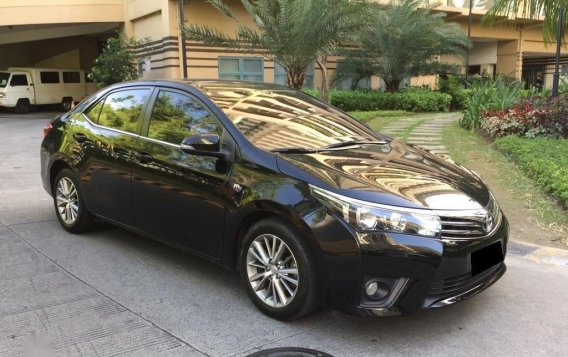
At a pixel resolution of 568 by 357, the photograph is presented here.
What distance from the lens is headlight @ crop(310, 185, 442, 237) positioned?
315 cm

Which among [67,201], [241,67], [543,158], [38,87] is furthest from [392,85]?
[38,87]

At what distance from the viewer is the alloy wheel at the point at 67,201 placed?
5.32m

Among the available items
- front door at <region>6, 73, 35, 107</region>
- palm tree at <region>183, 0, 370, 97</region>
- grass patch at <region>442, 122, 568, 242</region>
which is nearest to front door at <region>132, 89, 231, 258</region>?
grass patch at <region>442, 122, 568, 242</region>

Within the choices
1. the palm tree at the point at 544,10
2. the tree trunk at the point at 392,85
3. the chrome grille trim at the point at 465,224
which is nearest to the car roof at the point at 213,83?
the chrome grille trim at the point at 465,224

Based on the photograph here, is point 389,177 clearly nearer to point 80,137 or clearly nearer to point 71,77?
point 80,137

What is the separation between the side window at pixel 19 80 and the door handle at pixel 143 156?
79.4ft

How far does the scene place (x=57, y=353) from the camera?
10.4 ft

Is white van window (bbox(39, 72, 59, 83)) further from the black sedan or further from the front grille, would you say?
the front grille

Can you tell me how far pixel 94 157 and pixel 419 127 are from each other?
9872mm

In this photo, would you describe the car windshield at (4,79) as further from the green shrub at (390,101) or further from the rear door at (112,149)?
the rear door at (112,149)

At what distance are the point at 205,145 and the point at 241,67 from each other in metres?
17.4

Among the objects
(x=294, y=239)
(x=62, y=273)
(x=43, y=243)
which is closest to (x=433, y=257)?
(x=294, y=239)

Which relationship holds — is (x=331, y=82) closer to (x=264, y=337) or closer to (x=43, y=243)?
(x=43, y=243)

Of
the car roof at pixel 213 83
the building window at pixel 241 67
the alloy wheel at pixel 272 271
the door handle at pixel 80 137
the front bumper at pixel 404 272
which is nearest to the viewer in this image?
the front bumper at pixel 404 272
